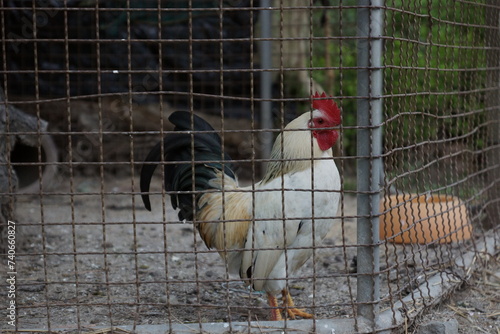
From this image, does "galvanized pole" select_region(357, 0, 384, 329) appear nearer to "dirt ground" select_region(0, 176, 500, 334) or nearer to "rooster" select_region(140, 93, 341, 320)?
"dirt ground" select_region(0, 176, 500, 334)

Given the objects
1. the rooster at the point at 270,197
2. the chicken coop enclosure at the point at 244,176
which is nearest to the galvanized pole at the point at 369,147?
the chicken coop enclosure at the point at 244,176

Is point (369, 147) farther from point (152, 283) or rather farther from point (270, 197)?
point (152, 283)

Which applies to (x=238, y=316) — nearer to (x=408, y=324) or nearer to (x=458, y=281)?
(x=408, y=324)

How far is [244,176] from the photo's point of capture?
866cm

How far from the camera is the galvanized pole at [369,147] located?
299cm

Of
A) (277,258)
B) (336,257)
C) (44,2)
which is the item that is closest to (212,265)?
(336,257)

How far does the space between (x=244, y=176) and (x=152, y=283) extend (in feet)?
15.9

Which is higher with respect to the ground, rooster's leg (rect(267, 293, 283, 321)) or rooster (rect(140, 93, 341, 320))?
rooster (rect(140, 93, 341, 320))

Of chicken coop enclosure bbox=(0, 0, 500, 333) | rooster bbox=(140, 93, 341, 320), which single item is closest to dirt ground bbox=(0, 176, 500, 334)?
chicken coop enclosure bbox=(0, 0, 500, 333)

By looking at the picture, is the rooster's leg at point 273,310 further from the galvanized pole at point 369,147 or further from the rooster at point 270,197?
the galvanized pole at point 369,147

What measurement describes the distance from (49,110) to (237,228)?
536 cm

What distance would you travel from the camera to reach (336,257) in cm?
522

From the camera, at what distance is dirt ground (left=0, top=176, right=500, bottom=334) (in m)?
3.07

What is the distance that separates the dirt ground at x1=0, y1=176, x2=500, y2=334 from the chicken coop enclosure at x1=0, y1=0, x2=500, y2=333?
0.02m
